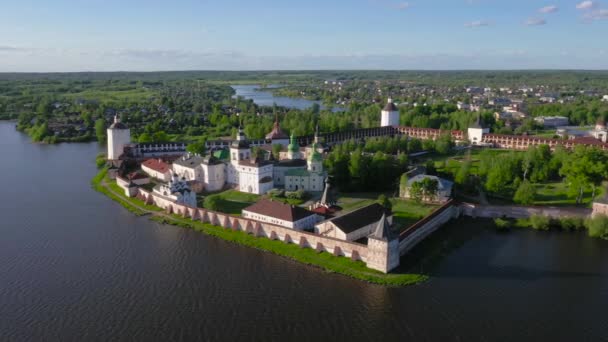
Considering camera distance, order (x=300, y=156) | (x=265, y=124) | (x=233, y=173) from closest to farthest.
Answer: (x=233, y=173) < (x=300, y=156) < (x=265, y=124)

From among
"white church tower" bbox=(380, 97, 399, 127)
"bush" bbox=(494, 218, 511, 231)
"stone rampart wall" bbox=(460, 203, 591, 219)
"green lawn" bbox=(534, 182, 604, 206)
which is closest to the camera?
"bush" bbox=(494, 218, 511, 231)

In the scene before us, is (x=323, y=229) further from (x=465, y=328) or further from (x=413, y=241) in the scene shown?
(x=465, y=328)

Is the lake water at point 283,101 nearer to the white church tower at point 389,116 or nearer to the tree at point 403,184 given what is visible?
the white church tower at point 389,116

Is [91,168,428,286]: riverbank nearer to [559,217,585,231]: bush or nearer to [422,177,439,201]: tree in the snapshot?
[422,177,439,201]: tree

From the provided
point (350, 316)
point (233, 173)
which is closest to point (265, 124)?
point (233, 173)

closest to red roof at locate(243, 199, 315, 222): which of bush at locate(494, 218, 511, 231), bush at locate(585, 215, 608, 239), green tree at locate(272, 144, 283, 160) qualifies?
bush at locate(494, 218, 511, 231)

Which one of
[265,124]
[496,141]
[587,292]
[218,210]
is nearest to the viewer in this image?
[587,292]

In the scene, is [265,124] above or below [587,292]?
above
